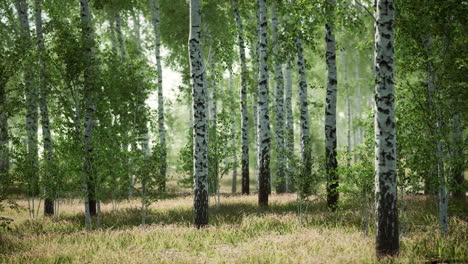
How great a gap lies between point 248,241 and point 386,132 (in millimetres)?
3972

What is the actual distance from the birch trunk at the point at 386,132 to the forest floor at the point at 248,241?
618 mm

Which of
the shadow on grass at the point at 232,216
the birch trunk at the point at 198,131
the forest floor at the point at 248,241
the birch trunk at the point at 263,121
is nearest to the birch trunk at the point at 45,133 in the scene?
the shadow on grass at the point at 232,216

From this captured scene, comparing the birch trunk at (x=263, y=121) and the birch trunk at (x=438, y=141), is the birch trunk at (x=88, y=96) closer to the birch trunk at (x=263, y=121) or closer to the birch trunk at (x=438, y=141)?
the birch trunk at (x=263, y=121)

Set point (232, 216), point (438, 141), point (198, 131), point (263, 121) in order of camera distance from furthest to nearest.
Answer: point (263, 121), point (232, 216), point (198, 131), point (438, 141)

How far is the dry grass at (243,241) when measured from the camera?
21.6ft

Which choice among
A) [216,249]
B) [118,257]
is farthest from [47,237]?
[216,249]

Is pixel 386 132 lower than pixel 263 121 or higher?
lower

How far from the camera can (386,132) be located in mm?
6062

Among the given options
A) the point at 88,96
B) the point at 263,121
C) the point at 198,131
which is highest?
the point at 88,96

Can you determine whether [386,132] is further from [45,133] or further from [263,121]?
[45,133]

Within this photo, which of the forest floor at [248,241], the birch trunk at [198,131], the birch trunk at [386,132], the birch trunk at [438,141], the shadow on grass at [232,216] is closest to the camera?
the birch trunk at [386,132]

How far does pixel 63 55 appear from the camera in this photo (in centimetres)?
1107

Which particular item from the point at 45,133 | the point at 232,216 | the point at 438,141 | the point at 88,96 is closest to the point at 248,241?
the point at 232,216

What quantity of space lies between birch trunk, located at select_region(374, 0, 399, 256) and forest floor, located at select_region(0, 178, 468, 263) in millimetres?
618
